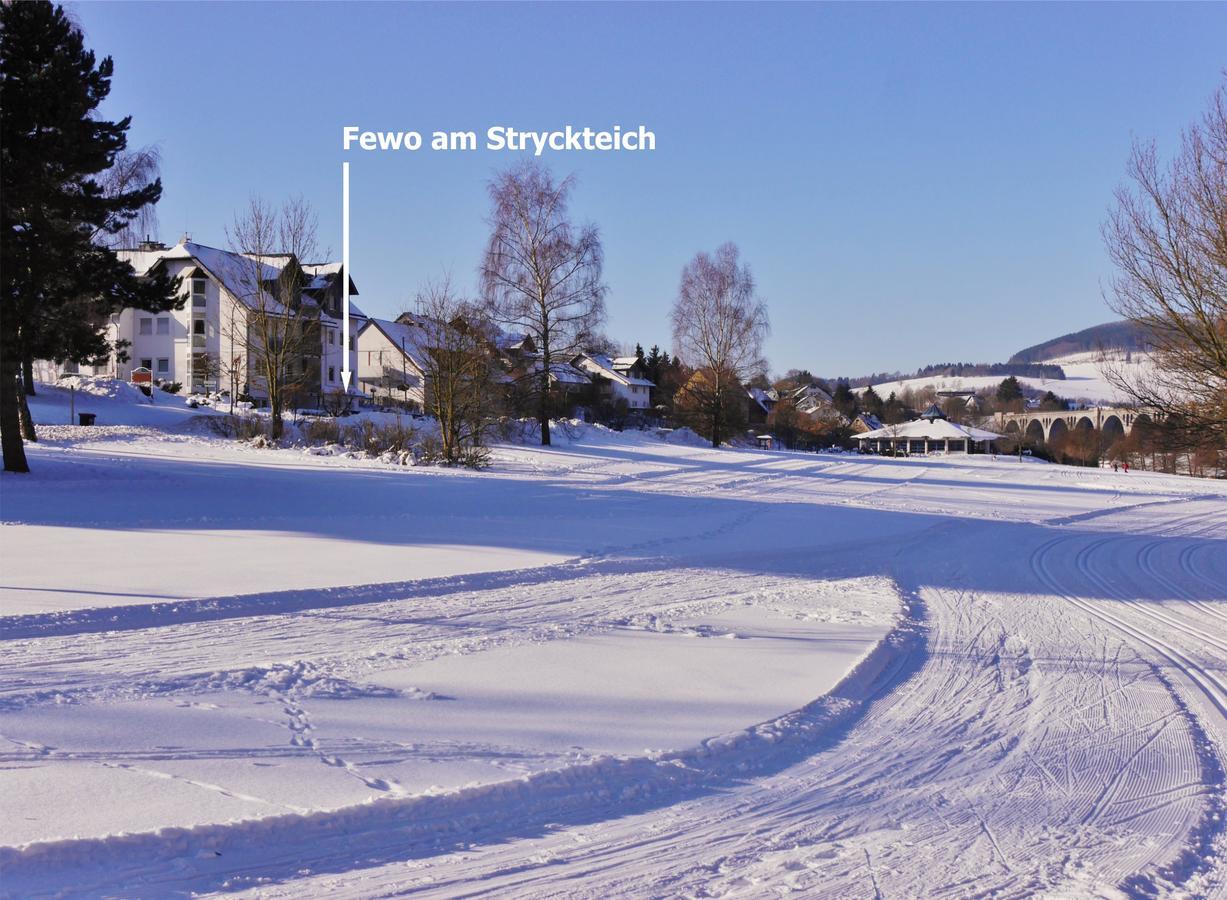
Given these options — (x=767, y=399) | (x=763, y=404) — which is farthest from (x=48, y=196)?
(x=767, y=399)

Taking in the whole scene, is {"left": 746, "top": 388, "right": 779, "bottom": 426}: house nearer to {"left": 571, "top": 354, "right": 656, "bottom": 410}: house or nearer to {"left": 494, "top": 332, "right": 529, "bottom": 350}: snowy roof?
{"left": 571, "top": 354, "right": 656, "bottom": 410}: house

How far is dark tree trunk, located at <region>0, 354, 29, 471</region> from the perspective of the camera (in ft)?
66.0

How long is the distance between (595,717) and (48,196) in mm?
18683

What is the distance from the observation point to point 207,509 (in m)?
17.0

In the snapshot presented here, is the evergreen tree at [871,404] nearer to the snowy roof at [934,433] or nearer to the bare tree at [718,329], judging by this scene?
the snowy roof at [934,433]

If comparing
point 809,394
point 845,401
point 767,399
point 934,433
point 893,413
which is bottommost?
point 934,433

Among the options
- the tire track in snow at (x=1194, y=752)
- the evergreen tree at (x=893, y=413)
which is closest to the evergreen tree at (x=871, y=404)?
the evergreen tree at (x=893, y=413)

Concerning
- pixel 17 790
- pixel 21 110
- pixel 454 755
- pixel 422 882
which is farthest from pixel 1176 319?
pixel 21 110

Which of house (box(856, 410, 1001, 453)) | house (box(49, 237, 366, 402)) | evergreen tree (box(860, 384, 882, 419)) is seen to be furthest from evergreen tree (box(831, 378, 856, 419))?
house (box(49, 237, 366, 402))

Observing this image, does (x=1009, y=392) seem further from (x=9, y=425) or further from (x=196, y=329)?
(x=9, y=425)

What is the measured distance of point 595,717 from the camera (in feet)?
19.5

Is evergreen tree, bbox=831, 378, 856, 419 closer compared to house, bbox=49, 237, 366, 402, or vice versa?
house, bbox=49, 237, 366, 402

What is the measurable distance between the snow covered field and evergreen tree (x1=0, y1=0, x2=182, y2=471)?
681 cm

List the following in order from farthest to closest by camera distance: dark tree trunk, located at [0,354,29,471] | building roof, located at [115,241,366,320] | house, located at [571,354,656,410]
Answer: house, located at [571,354,656,410] → building roof, located at [115,241,366,320] → dark tree trunk, located at [0,354,29,471]
